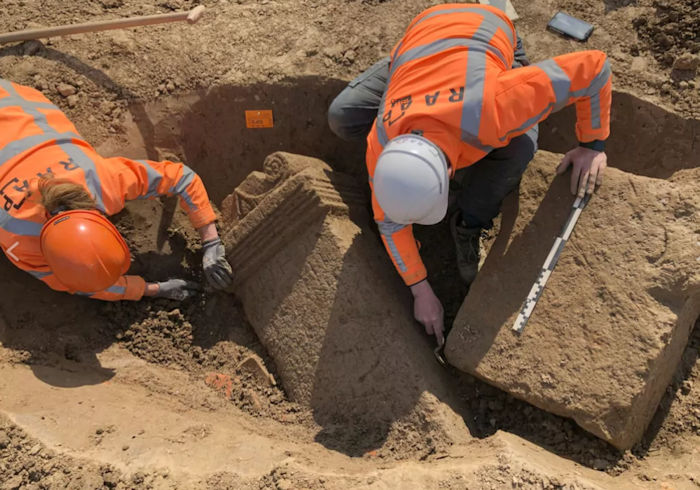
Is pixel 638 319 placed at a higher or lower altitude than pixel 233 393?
higher

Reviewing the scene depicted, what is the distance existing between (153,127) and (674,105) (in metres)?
3.58

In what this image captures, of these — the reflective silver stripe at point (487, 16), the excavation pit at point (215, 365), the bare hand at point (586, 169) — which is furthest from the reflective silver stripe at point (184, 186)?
the bare hand at point (586, 169)

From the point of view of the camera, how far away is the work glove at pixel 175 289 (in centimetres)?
372

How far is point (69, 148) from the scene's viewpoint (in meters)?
3.26

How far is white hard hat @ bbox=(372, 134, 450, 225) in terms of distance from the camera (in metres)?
2.51

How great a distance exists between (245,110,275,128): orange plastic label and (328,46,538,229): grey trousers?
701 mm

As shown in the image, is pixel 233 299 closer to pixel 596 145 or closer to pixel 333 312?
pixel 333 312

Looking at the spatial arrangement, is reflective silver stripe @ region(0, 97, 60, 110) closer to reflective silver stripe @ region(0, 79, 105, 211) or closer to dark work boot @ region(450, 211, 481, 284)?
reflective silver stripe @ region(0, 79, 105, 211)

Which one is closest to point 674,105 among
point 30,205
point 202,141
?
point 202,141

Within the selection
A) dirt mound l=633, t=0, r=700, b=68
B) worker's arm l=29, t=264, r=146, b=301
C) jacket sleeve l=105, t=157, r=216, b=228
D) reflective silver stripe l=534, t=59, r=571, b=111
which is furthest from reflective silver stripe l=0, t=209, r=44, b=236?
dirt mound l=633, t=0, r=700, b=68

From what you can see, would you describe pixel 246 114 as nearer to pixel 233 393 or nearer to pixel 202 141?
pixel 202 141

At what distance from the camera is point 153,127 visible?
4.09 m

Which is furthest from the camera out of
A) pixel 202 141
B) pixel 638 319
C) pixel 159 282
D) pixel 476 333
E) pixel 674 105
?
pixel 202 141

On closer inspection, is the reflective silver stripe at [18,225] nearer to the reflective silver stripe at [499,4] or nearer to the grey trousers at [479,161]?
the grey trousers at [479,161]
